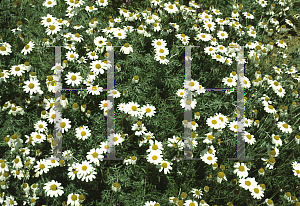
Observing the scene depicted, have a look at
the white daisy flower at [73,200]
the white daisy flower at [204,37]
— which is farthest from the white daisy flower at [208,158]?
the white daisy flower at [204,37]

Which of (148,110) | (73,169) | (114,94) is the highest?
(114,94)

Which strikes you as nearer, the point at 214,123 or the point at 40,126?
the point at 40,126

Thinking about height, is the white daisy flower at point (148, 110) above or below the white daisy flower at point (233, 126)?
above

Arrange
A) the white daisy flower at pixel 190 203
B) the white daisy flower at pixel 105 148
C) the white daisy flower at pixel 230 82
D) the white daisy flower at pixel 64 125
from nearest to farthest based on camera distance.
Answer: the white daisy flower at pixel 190 203
the white daisy flower at pixel 105 148
the white daisy flower at pixel 64 125
the white daisy flower at pixel 230 82

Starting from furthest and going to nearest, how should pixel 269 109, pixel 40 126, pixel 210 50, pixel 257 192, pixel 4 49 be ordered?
pixel 210 50
pixel 269 109
pixel 4 49
pixel 40 126
pixel 257 192

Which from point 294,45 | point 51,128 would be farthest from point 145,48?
point 294,45

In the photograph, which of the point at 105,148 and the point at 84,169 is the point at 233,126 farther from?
the point at 84,169

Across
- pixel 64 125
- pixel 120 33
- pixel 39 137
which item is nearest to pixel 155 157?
pixel 64 125

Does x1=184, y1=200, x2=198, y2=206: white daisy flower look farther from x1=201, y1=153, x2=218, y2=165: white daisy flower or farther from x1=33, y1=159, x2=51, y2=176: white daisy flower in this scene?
x1=33, y1=159, x2=51, y2=176: white daisy flower

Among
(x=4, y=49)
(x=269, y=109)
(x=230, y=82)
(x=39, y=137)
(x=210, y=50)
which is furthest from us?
(x=210, y=50)

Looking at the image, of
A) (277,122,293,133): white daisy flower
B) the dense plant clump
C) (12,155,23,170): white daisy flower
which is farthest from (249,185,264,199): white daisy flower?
(12,155,23,170): white daisy flower

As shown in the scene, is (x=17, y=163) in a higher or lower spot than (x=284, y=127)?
lower

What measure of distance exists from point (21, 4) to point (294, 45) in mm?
6032

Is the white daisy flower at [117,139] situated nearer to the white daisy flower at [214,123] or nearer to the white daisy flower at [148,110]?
the white daisy flower at [148,110]
